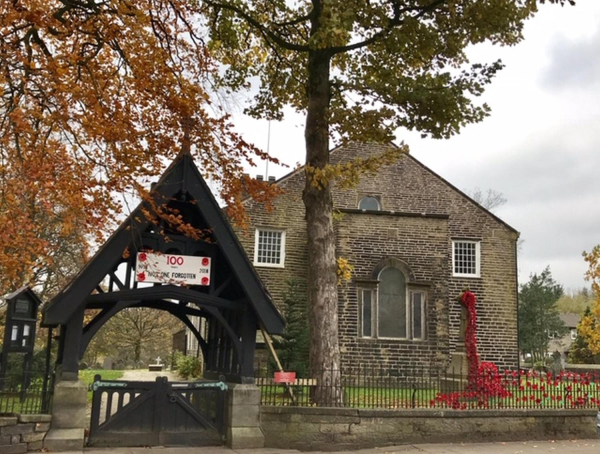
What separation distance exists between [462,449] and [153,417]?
574 centimetres

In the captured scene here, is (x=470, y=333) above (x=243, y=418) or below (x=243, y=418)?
above

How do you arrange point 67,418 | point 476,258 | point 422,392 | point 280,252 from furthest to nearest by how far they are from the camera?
point 476,258 → point 280,252 → point 422,392 → point 67,418

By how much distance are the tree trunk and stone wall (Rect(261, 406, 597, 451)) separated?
728 millimetres

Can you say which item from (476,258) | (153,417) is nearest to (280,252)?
(476,258)

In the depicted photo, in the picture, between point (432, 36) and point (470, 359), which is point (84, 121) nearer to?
point (432, 36)

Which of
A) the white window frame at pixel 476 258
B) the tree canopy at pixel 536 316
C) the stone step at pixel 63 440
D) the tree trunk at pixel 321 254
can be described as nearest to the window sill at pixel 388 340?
the white window frame at pixel 476 258

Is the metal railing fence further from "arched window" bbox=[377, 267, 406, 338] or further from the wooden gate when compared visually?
"arched window" bbox=[377, 267, 406, 338]

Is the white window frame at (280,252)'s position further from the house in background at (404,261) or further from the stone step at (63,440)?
the stone step at (63,440)

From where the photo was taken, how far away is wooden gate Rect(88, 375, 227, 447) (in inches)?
394

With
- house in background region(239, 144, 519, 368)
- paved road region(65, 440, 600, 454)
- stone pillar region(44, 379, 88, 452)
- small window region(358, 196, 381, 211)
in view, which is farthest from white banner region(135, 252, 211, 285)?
small window region(358, 196, 381, 211)

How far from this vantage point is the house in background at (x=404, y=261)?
77.9 ft

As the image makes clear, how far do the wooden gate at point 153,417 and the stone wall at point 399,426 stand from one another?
3.75 ft

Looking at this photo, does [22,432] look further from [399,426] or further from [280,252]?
[280,252]

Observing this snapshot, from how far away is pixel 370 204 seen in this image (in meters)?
26.2
